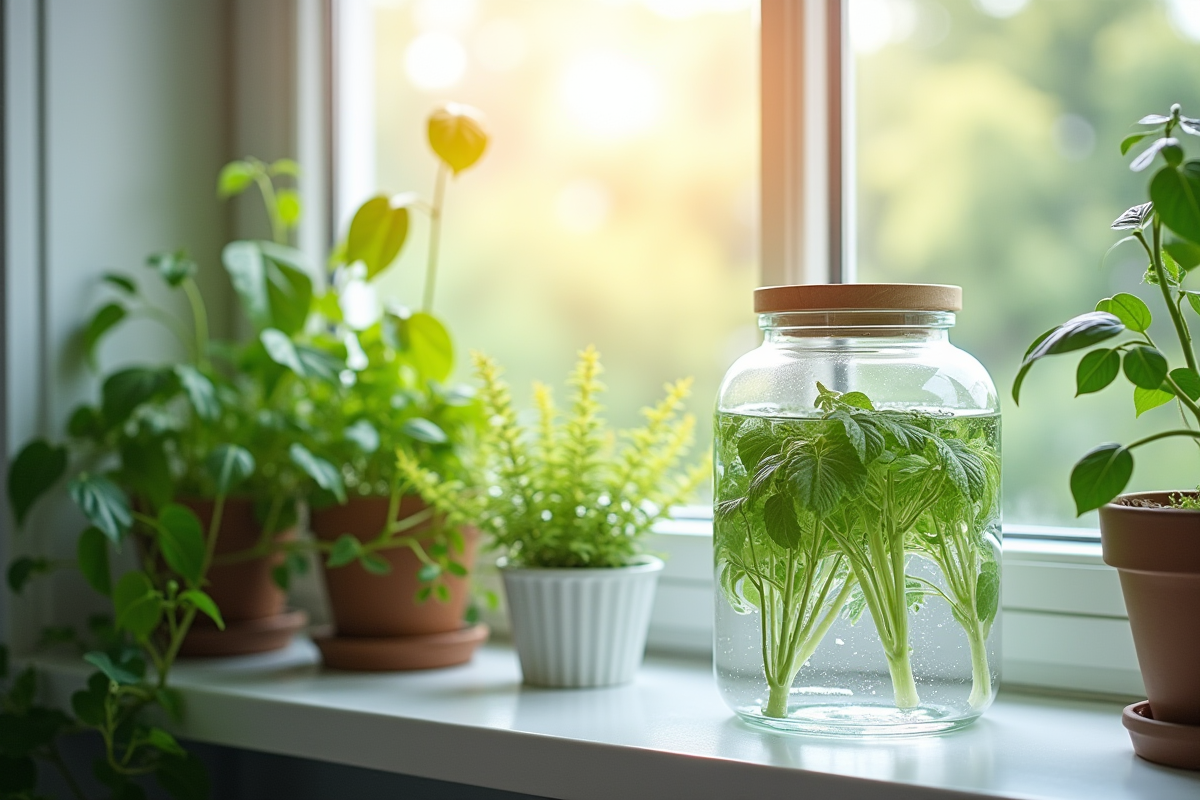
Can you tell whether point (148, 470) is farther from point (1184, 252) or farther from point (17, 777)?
point (1184, 252)

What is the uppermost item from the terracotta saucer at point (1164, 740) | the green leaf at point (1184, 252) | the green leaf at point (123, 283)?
the green leaf at point (123, 283)

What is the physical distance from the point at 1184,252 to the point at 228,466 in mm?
760

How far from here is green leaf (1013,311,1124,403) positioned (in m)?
0.67

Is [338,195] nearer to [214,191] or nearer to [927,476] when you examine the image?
[214,191]

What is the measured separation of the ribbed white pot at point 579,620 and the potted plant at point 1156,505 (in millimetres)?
390

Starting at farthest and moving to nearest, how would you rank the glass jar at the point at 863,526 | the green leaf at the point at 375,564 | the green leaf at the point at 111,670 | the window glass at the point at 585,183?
1. the window glass at the point at 585,183
2. the green leaf at the point at 375,564
3. the green leaf at the point at 111,670
4. the glass jar at the point at 863,526

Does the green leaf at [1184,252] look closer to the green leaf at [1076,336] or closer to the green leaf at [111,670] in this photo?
the green leaf at [1076,336]

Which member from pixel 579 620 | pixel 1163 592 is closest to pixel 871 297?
pixel 1163 592

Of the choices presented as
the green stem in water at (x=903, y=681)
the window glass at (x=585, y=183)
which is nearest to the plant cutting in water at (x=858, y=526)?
the green stem in water at (x=903, y=681)

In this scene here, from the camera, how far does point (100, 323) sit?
115 cm

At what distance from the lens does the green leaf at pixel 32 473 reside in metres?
1.03

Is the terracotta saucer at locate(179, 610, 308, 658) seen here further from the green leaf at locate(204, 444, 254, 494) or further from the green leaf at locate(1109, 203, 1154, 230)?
the green leaf at locate(1109, 203, 1154, 230)

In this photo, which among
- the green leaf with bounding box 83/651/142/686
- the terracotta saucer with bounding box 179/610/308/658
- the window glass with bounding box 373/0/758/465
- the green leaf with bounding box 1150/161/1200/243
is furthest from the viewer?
the window glass with bounding box 373/0/758/465

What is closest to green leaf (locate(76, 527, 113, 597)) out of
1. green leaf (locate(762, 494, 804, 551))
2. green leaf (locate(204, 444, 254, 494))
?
green leaf (locate(204, 444, 254, 494))
